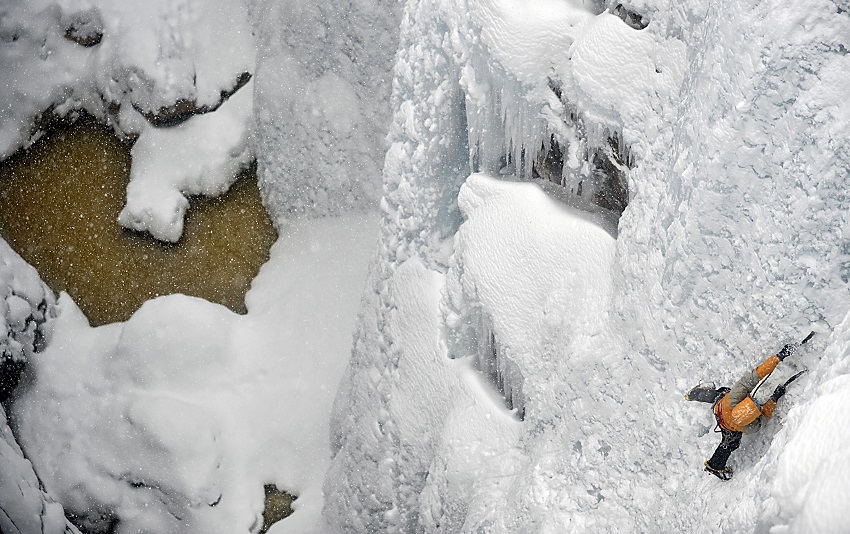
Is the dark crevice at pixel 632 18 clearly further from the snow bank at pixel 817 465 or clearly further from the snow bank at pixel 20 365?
the snow bank at pixel 20 365

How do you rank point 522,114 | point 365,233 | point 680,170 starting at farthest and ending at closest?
point 365,233
point 522,114
point 680,170

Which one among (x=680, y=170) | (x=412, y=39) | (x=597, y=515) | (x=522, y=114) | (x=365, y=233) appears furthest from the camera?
(x=365, y=233)

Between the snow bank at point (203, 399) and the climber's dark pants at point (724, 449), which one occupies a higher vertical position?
the climber's dark pants at point (724, 449)

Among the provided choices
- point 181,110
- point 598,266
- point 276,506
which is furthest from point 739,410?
point 181,110

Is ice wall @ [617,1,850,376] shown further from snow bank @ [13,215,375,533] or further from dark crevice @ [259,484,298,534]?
dark crevice @ [259,484,298,534]

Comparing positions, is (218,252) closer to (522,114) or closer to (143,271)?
(143,271)

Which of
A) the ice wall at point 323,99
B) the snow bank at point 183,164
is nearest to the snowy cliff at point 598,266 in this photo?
the ice wall at point 323,99

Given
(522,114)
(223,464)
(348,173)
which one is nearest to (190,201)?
(348,173)
